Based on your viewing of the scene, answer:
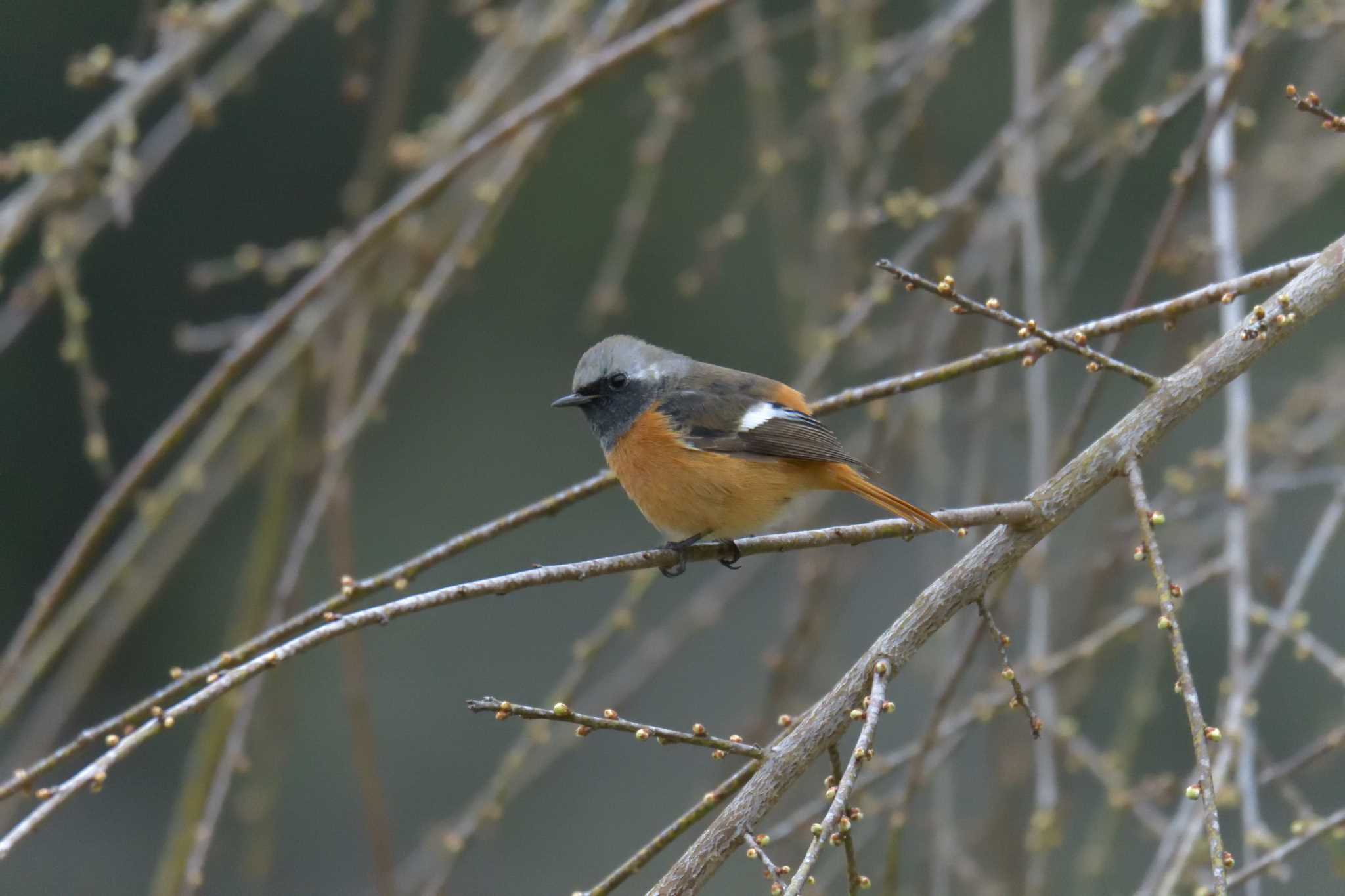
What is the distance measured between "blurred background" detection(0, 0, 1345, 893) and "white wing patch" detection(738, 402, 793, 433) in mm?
174

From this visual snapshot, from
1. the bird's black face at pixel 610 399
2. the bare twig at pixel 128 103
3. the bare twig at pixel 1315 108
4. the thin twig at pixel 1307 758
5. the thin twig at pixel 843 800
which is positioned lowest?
the thin twig at pixel 1307 758

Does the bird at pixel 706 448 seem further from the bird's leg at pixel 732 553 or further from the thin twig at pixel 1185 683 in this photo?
the thin twig at pixel 1185 683

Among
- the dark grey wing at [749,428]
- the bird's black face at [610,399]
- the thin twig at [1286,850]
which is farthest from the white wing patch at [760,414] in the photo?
the thin twig at [1286,850]

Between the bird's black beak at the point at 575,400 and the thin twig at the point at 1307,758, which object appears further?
the bird's black beak at the point at 575,400

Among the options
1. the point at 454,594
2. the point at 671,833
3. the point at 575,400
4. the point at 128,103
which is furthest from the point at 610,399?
the point at 671,833

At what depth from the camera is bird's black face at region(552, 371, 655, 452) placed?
3.28 m

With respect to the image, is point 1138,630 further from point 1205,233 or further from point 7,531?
point 7,531

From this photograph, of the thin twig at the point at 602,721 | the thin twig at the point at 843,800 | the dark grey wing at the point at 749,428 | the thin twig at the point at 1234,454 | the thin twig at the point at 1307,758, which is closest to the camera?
the thin twig at the point at 843,800

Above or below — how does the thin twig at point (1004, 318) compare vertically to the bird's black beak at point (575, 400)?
below

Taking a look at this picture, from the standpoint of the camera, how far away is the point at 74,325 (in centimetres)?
302

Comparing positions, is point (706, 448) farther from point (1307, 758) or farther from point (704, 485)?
point (1307, 758)

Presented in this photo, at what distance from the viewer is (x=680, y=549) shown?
264cm

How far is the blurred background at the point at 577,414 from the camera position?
3.28 metres

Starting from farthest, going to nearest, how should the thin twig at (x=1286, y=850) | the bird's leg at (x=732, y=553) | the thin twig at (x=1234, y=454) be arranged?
the thin twig at (x=1234, y=454), the bird's leg at (x=732, y=553), the thin twig at (x=1286, y=850)
